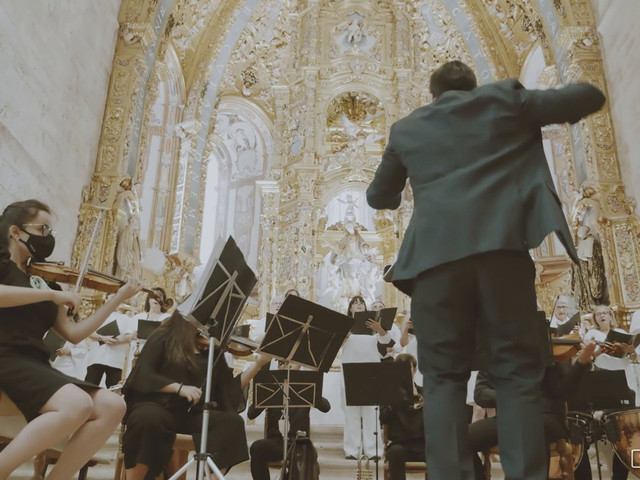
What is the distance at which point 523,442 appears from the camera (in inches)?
69.9

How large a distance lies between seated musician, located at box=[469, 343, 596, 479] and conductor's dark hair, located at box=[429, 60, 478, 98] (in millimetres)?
1882

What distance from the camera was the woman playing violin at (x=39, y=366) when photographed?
2363 mm

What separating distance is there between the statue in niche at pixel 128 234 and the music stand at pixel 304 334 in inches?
220

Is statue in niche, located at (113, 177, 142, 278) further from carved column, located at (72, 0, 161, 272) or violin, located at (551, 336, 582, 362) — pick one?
violin, located at (551, 336, 582, 362)

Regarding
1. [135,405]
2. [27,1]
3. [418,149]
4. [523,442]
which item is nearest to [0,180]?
[27,1]

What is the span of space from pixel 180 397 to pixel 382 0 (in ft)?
45.8

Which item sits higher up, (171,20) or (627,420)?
(171,20)

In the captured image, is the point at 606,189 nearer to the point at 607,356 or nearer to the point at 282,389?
the point at 607,356

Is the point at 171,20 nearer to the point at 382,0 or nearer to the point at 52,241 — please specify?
the point at 382,0

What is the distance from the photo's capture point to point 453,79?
7.45 ft

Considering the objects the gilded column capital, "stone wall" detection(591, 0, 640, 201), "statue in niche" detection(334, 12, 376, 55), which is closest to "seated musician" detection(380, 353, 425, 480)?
"stone wall" detection(591, 0, 640, 201)

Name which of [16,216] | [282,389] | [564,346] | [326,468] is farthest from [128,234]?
[564,346]

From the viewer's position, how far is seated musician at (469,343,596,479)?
3.44 m

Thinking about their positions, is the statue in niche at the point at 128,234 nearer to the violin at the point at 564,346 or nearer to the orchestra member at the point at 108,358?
the orchestra member at the point at 108,358
